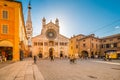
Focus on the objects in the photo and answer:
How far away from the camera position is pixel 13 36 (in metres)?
26.5

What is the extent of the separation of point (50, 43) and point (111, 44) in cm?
2753

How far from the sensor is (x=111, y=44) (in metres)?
51.8

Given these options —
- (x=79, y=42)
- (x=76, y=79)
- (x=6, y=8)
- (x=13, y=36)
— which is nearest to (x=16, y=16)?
(x=6, y=8)

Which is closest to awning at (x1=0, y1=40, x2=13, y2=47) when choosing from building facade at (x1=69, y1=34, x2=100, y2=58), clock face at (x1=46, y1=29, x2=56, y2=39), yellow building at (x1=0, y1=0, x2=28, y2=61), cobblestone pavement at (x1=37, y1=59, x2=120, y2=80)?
yellow building at (x1=0, y1=0, x2=28, y2=61)

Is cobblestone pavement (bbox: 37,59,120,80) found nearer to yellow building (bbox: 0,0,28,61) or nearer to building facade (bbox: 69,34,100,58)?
yellow building (bbox: 0,0,28,61)

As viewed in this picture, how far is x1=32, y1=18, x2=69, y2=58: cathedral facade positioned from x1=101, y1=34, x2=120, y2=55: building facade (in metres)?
17.1

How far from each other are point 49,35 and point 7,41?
126ft

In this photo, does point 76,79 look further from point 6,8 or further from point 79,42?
point 79,42

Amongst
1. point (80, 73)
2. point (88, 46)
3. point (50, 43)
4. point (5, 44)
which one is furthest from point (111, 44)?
point (80, 73)

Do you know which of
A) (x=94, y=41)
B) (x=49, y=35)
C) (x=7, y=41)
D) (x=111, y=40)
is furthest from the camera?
(x=49, y=35)

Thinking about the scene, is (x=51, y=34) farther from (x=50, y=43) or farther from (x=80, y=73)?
(x=80, y=73)

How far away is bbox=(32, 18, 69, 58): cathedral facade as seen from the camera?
6042 cm

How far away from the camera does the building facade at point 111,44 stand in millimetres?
48688

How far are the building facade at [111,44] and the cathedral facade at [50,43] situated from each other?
672 inches
